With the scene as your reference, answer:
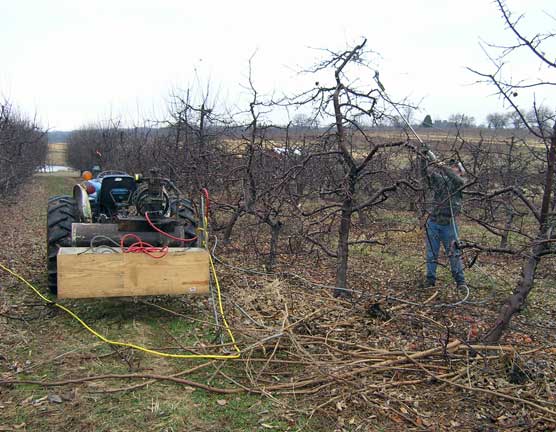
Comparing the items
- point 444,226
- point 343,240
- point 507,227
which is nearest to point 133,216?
point 343,240

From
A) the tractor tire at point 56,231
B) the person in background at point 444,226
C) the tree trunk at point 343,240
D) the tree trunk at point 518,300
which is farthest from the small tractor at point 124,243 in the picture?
the person in background at point 444,226

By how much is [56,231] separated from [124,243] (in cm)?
100

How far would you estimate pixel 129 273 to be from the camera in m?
4.52

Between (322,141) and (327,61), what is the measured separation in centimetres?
104

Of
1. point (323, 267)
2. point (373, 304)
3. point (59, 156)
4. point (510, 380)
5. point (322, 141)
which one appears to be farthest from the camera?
point (59, 156)

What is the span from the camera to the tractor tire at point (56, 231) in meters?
5.50

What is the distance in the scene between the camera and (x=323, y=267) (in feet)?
26.8

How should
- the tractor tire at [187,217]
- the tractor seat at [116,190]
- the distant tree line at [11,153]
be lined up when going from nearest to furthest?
1. the tractor tire at [187,217]
2. the tractor seat at [116,190]
3. the distant tree line at [11,153]

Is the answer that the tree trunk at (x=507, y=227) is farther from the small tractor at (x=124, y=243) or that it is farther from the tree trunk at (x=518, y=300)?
the small tractor at (x=124, y=243)

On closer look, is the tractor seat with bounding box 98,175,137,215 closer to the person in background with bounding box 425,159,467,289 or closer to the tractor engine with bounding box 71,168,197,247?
the tractor engine with bounding box 71,168,197,247

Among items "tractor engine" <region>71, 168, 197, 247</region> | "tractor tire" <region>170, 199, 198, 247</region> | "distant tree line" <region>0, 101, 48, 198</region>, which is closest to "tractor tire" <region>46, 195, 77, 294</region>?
"tractor engine" <region>71, 168, 197, 247</region>

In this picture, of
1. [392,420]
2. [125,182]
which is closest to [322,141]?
[125,182]

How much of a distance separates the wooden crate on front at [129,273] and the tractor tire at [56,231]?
3.41 ft

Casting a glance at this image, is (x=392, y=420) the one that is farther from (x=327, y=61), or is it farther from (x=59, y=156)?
(x=59, y=156)
